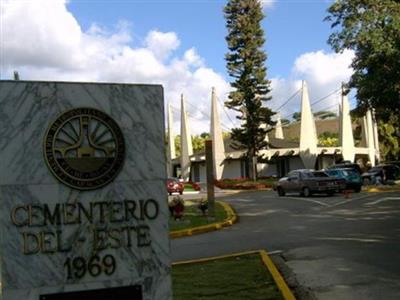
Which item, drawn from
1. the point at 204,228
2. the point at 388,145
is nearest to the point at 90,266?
the point at 204,228

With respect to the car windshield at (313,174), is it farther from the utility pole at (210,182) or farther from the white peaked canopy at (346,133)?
the white peaked canopy at (346,133)

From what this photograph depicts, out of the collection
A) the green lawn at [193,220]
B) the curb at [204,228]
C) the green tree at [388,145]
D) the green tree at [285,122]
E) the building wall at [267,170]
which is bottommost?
the curb at [204,228]

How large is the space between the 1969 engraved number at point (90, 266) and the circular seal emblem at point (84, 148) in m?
0.69

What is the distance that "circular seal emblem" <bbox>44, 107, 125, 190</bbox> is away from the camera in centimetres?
610

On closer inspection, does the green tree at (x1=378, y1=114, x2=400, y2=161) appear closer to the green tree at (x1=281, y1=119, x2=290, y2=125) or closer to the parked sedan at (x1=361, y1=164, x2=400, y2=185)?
the green tree at (x1=281, y1=119, x2=290, y2=125)

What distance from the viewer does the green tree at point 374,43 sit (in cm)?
2536

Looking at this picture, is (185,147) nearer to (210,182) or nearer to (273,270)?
(210,182)

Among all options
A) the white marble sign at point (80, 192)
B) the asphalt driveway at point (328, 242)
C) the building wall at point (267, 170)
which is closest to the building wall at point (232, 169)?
the building wall at point (267, 170)

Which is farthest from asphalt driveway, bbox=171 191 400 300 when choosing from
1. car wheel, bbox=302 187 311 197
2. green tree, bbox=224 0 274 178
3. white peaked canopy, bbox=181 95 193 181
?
white peaked canopy, bbox=181 95 193 181

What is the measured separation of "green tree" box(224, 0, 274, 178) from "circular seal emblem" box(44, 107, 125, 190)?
51217mm

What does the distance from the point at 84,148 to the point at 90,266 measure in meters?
1.13

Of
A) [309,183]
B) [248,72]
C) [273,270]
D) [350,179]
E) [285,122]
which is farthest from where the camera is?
[285,122]

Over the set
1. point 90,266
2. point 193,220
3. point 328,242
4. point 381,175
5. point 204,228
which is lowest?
point 328,242

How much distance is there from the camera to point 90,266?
20.1ft
